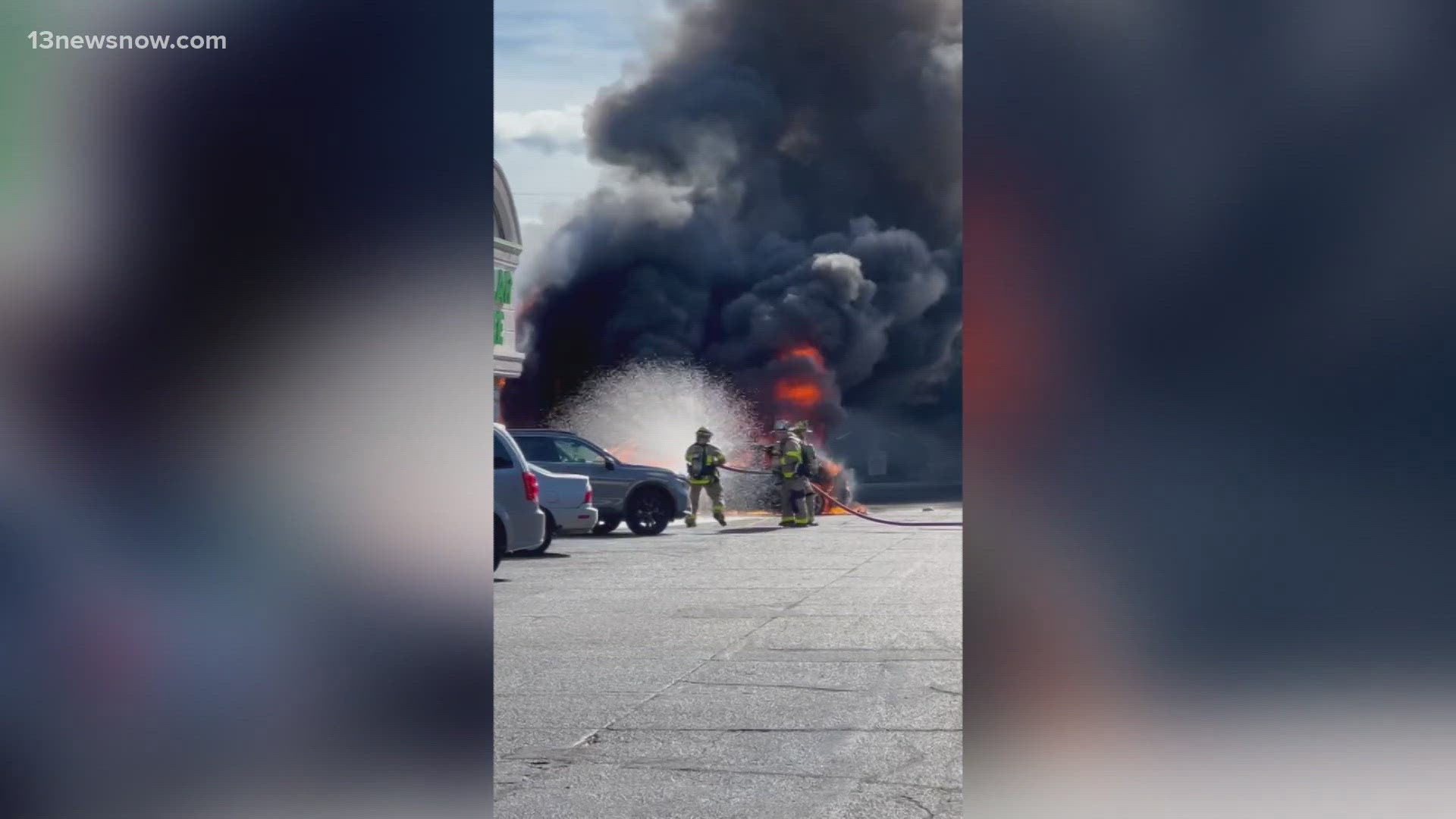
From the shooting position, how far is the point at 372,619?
358 cm

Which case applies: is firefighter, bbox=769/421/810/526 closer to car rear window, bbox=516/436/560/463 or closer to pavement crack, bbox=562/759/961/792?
car rear window, bbox=516/436/560/463

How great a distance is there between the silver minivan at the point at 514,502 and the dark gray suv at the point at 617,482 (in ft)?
17.6

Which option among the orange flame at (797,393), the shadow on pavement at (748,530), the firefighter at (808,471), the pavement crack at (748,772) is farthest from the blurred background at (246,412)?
the orange flame at (797,393)

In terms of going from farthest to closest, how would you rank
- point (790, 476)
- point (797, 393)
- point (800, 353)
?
1. point (800, 353)
2. point (797, 393)
3. point (790, 476)

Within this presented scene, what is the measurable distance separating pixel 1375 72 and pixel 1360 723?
1480mm

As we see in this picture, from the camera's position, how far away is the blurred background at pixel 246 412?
3533mm

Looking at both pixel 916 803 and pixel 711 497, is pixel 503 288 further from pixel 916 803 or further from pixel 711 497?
pixel 916 803

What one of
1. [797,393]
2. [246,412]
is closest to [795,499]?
[246,412]

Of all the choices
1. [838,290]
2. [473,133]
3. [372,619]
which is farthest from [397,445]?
[838,290]

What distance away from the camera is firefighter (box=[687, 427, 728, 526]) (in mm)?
22234

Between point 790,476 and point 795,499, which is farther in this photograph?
point 795,499

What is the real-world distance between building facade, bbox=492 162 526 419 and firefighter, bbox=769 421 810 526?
28.4ft

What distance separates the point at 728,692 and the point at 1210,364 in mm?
4959

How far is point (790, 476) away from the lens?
22.3m
